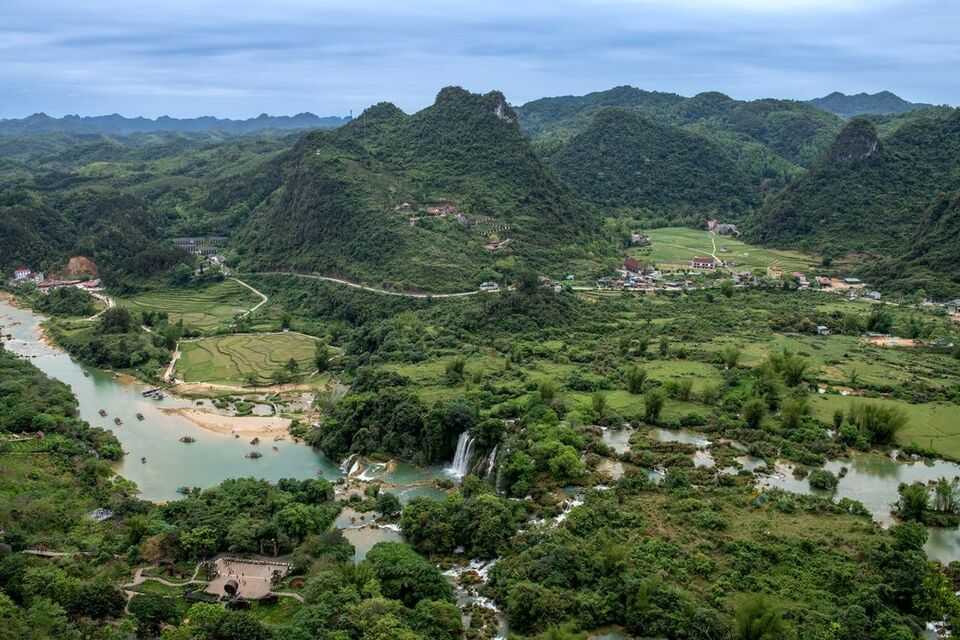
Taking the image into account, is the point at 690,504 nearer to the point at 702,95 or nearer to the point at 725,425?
the point at 725,425

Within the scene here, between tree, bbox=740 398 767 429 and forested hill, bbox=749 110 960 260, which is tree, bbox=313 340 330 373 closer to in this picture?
tree, bbox=740 398 767 429

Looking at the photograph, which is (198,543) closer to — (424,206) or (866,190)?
(424,206)

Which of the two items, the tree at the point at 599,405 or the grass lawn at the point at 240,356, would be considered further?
the grass lawn at the point at 240,356

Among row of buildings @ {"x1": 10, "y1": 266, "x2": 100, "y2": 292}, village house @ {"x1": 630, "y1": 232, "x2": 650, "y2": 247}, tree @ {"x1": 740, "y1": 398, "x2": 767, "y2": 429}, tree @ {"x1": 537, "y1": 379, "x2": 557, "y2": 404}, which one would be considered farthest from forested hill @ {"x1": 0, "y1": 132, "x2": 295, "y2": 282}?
tree @ {"x1": 740, "y1": 398, "x2": 767, "y2": 429}

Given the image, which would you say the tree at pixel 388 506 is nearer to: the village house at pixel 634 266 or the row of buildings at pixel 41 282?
the village house at pixel 634 266

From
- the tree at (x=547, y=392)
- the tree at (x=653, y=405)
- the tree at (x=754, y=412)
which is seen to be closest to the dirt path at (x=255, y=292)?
the tree at (x=547, y=392)
